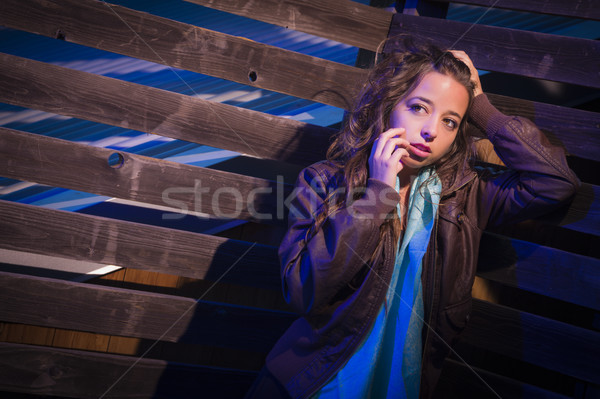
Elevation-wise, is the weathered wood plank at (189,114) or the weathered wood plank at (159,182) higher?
the weathered wood plank at (189,114)

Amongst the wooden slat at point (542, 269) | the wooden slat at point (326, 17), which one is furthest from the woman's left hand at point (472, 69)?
the wooden slat at point (542, 269)

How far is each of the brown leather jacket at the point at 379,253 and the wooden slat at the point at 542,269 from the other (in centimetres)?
35

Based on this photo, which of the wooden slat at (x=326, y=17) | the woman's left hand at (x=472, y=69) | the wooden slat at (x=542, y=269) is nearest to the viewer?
the woman's left hand at (x=472, y=69)

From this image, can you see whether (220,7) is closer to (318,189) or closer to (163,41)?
(163,41)

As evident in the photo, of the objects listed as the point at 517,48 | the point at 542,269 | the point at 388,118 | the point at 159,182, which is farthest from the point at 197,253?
the point at 517,48

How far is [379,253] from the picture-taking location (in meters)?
1.55

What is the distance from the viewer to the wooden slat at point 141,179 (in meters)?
1.99

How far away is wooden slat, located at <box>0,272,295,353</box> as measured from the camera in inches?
79.2

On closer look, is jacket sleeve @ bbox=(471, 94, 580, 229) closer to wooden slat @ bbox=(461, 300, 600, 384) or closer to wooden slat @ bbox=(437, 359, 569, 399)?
wooden slat @ bbox=(461, 300, 600, 384)

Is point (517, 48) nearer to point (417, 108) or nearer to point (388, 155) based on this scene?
point (417, 108)

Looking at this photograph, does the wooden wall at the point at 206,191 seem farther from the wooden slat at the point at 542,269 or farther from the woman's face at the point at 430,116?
the woman's face at the point at 430,116

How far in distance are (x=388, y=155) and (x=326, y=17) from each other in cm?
113

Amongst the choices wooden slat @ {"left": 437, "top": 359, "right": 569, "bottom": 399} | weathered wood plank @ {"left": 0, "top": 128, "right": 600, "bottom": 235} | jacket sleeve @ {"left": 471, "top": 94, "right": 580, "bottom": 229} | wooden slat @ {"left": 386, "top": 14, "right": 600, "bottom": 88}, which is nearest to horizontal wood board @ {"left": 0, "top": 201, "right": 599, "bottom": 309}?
weathered wood plank @ {"left": 0, "top": 128, "right": 600, "bottom": 235}

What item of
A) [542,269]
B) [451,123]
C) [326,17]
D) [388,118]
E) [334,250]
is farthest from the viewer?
[326,17]
